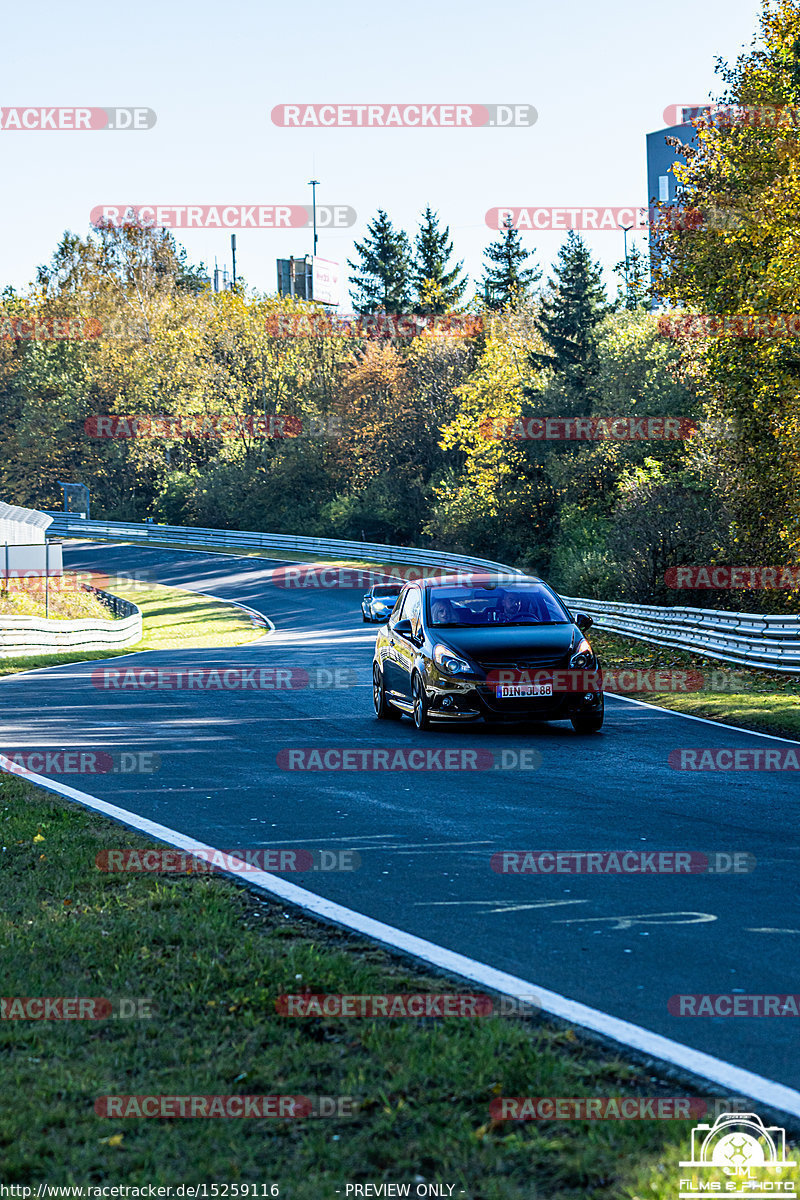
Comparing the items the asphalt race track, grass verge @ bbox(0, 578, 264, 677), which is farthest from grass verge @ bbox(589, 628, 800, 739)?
grass verge @ bbox(0, 578, 264, 677)

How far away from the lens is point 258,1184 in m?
3.49

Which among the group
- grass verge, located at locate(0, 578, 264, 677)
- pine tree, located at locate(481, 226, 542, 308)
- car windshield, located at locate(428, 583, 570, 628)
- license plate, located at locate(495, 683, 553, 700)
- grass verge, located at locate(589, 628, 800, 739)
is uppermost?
pine tree, located at locate(481, 226, 542, 308)

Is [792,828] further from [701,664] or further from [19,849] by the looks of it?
[701,664]

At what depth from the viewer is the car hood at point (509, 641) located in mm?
13328

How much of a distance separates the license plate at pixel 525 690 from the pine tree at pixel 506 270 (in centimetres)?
6878

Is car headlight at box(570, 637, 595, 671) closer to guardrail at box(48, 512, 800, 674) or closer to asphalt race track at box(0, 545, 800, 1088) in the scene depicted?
asphalt race track at box(0, 545, 800, 1088)

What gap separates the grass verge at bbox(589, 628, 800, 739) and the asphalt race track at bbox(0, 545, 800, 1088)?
596 mm

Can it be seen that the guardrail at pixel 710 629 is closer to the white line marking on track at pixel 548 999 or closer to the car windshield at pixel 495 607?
the car windshield at pixel 495 607

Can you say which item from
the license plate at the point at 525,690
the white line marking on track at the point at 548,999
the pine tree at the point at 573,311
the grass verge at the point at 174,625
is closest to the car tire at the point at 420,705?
the license plate at the point at 525,690

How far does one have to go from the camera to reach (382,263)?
82688 millimetres

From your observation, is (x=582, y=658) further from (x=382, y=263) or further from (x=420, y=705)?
(x=382, y=263)

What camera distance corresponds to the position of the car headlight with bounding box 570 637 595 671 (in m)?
13.3

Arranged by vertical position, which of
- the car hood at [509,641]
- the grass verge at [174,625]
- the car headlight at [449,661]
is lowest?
the grass verge at [174,625]

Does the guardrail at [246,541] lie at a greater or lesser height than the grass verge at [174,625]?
greater
